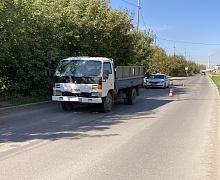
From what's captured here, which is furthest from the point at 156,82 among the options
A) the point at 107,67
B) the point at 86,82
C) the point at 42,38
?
the point at 86,82

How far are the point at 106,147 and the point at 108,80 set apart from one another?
581 cm

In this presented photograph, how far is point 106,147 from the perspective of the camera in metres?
7.13

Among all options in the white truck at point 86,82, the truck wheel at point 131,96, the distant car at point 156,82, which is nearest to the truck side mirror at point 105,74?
the white truck at point 86,82

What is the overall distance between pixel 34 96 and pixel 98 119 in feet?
20.2

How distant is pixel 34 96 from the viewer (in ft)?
52.9

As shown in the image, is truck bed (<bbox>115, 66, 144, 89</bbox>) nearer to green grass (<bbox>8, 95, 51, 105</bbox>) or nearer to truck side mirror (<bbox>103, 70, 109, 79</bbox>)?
truck side mirror (<bbox>103, 70, 109, 79</bbox>)

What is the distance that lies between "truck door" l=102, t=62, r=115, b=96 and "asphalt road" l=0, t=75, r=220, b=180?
110 centimetres

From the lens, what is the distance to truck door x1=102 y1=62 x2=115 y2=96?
12.3 metres

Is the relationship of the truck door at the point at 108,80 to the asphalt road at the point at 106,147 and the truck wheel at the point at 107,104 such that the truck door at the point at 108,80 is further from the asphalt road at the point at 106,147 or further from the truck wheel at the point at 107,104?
the asphalt road at the point at 106,147

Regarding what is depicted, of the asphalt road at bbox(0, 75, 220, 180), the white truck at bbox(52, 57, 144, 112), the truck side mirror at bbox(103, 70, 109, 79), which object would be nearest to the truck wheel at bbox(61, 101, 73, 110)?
the white truck at bbox(52, 57, 144, 112)

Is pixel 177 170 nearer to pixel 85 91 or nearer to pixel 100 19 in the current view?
pixel 85 91

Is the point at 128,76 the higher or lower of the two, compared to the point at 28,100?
higher

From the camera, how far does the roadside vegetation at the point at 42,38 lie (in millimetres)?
14176

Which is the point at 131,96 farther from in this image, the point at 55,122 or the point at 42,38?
the point at 55,122
